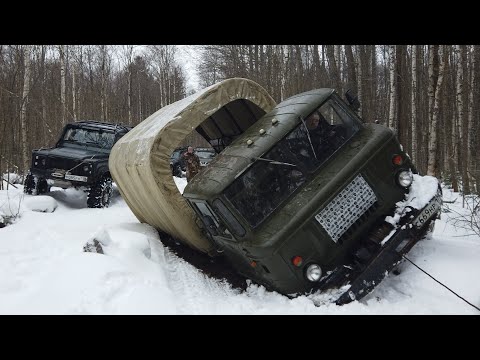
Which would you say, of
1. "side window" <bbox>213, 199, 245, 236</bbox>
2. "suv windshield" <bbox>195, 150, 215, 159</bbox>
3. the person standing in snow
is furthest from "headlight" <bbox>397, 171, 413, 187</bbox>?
"suv windshield" <bbox>195, 150, 215, 159</bbox>

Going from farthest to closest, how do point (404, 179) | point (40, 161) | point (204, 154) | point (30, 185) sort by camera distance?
point (204, 154), point (30, 185), point (40, 161), point (404, 179)

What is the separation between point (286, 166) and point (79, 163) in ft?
23.9

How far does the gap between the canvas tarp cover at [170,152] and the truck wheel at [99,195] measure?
359cm

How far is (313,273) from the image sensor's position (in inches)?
175

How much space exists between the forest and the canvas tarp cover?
13.3ft

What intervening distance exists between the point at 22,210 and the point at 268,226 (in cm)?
690

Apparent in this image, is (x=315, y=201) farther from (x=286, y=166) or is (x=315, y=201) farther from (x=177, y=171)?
(x=177, y=171)

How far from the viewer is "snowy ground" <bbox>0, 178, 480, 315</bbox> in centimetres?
403

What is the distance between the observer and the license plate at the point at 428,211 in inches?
178

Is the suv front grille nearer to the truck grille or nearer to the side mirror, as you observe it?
the side mirror

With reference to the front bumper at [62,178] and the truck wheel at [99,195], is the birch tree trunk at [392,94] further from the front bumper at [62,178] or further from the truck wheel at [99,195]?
the front bumper at [62,178]

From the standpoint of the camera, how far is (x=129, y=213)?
10.4 meters

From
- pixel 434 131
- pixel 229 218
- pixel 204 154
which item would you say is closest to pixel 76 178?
pixel 229 218

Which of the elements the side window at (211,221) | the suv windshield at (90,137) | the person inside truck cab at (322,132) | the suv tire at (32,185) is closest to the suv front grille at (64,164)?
the suv tire at (32,185)
